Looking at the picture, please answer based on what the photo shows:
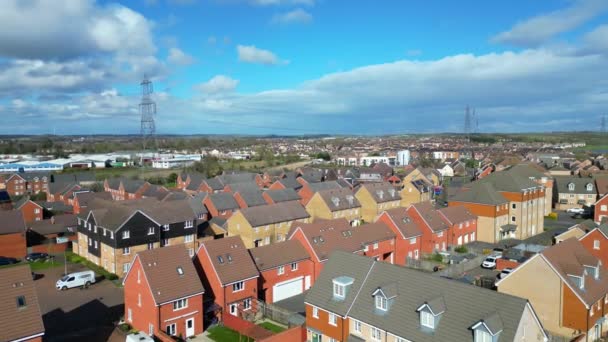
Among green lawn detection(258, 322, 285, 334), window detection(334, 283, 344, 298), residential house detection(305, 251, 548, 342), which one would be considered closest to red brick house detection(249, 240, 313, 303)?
green lawn detection(258, 322, 285, 334)

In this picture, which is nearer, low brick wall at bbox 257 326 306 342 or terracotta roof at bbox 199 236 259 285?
low brick wall at bbox 257 326 306 342

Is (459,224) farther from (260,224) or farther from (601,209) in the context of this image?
(601,209)

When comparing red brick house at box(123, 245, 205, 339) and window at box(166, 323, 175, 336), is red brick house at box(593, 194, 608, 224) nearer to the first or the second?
red brick house at box(123, 245, 205, 339)

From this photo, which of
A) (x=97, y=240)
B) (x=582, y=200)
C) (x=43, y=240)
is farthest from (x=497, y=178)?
(x=43, y=240)

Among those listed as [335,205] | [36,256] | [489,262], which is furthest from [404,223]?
[36,256]

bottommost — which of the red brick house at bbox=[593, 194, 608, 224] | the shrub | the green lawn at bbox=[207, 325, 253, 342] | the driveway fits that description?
the driveway

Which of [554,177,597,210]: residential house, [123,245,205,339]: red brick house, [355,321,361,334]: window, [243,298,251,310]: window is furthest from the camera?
[554,177,597,210]: residential house

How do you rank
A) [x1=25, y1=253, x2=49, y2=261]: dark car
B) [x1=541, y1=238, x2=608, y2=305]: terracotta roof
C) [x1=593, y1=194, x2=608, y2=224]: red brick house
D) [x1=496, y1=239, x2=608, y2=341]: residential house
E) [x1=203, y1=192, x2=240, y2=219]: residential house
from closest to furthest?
1. [x1=496, y1=239, x2=608, y2=341]: residential house
2. [x1=541, y1=238, x2=608, y2=305]: terracotta roof
3. [x1=25, y1=253, x2=49, y2=261]: dark car
4. [x1=593, y1=194, x2=608, y2=224]: red brick house
5. [x1=203, y1=192, x2=240, y2=219]: residential house
